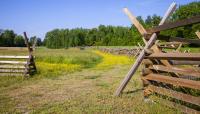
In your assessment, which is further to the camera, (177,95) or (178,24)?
(177,95)

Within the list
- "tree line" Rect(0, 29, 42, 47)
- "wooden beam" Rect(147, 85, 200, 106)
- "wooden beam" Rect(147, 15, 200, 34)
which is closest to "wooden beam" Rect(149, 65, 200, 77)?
"wooden beam" Rect(147, 85, 200, 106)

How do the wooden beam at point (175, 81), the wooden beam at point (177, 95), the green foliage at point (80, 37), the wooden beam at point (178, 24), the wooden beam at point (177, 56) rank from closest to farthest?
the wooden beam at point (178, 24)
the wooden beam at point (177, 56)
the wooden beam at point (175, 81)
the wooden beam at point (177, 95)
the green foliage at point (80, 37)

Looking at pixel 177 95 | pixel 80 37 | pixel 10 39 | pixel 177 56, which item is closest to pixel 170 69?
pixel 177 95

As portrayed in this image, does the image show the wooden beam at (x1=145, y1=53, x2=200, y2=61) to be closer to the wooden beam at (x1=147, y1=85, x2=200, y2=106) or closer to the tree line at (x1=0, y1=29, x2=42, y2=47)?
the wooden beam at (x1=147, y1=85, x2=200, y2=106)

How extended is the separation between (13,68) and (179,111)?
1179 cm

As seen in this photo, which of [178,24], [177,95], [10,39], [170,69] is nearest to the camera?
[178,24]

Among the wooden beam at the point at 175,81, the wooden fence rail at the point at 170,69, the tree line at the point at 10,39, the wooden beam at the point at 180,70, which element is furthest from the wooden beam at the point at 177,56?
the tree line at the point at 10,39

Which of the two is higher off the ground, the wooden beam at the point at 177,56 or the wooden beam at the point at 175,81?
the wooden beam at the point at 177,56

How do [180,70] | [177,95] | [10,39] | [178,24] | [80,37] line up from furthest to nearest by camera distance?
[80,37]
[10,39]
[177,95]
[180,70]
[178,24]

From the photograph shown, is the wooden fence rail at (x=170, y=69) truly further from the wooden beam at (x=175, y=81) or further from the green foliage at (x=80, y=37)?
the green foliage at (x=80, y=37)

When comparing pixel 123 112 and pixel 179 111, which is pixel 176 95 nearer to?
pixel 179 111

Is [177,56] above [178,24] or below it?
below

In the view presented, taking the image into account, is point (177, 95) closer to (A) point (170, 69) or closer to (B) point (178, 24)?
(A) point (170, 69)

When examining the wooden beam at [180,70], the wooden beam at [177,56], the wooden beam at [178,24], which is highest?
the wooden beam at [178,24]
